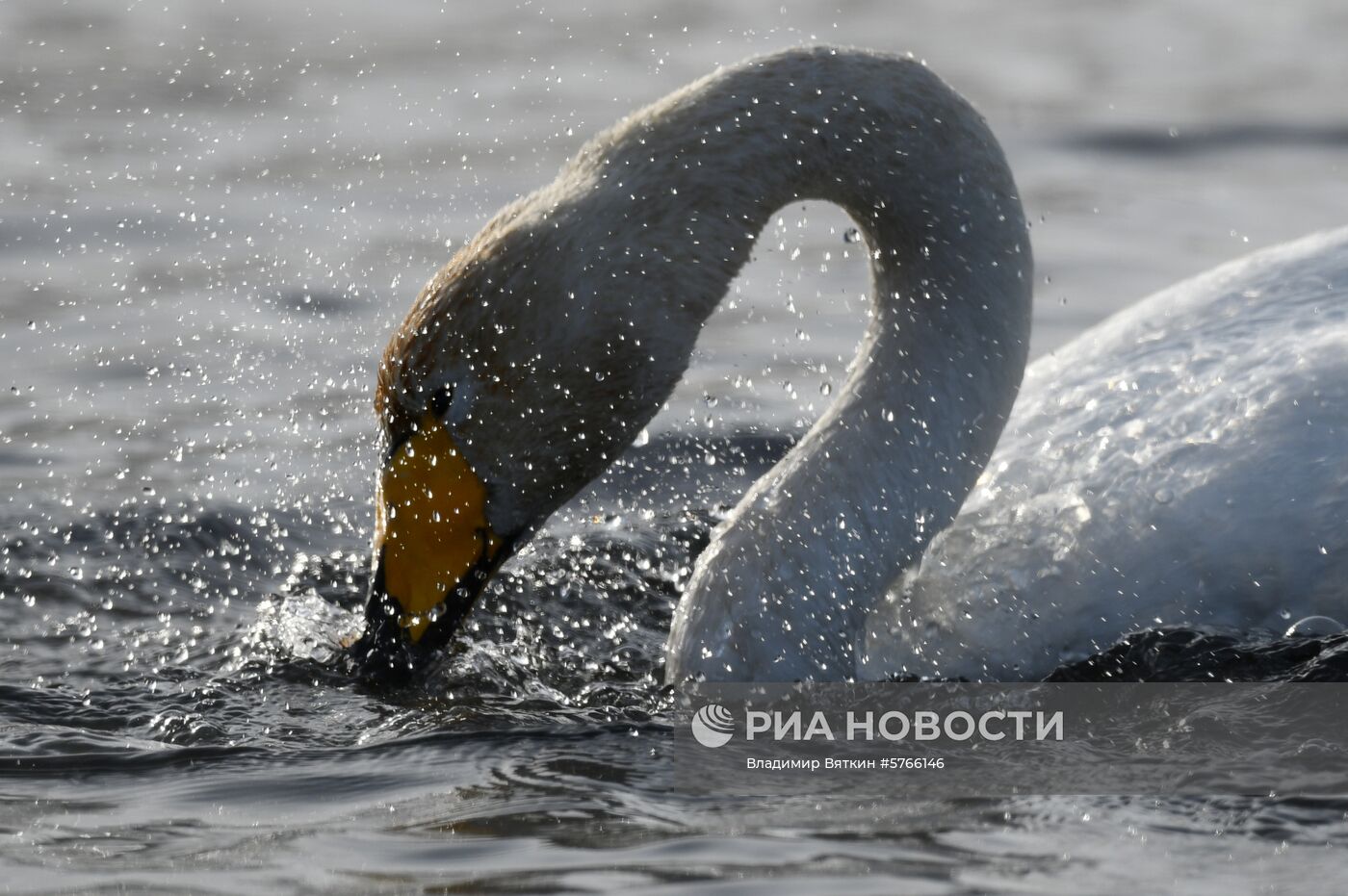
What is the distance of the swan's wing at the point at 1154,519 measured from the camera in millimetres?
5406

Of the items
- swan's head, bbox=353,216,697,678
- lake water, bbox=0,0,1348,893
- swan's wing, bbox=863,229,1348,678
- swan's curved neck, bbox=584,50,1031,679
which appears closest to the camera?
lake water, bbox=0,0,1348,893

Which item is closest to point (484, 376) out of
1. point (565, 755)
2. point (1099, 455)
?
point (565, 755)

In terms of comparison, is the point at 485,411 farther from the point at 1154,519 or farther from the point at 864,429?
the point at 1154,519

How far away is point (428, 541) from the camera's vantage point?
510 centimetres

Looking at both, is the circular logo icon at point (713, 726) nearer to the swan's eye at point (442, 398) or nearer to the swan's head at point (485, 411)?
the swan's head at point (485, 411)

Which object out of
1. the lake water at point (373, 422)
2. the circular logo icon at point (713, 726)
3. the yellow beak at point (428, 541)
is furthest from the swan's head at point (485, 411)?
the circular logo icon at point (713, 726)

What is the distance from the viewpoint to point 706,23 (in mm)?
12352

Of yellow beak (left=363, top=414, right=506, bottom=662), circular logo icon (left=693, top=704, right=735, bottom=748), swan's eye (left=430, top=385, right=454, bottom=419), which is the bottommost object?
circular logo icon (left=693, top=704, right=735, bottom=748)

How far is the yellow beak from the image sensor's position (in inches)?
200

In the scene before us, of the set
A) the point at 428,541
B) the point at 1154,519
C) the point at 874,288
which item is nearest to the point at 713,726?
the point at 428,541

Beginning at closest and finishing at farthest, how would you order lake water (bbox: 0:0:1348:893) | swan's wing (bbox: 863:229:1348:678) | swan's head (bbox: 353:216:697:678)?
lake water (bbox: 0:0:1348:893)
swan's head (bbox: 353:216:697:678)
swan's wing (bbox: 863:229:1348:678)

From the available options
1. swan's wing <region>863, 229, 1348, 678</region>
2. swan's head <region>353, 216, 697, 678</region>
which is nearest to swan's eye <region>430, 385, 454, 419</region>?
swan's head <region>353, 216, 697, 678</region>

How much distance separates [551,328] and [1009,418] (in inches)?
70.0

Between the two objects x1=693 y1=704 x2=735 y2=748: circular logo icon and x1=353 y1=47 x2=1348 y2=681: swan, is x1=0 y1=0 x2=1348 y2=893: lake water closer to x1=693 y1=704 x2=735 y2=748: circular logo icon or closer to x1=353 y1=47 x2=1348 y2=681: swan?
x1=693 y1=704 x2=735 y2=748: circular logo icon
